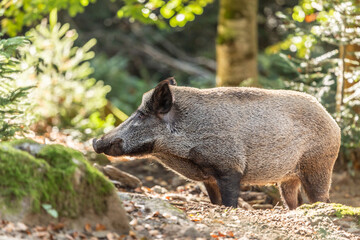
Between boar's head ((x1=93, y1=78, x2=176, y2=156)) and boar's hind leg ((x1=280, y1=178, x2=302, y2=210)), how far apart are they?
77.9 inches

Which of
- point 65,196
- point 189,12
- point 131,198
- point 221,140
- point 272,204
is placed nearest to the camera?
point 65,196

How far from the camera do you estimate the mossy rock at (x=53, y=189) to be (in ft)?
13.8

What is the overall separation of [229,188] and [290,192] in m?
1.50

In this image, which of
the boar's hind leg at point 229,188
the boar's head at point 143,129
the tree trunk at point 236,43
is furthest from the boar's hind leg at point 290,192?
the tree trunk at point 236,43

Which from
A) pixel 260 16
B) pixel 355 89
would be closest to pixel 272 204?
pixel 355 89

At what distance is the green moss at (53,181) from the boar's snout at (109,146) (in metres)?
1.68

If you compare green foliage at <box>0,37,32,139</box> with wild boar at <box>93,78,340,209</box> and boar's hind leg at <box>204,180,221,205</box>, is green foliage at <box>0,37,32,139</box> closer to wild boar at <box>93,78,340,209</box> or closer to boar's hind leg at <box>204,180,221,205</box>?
wild boar at <box>93,78,340,209</box>

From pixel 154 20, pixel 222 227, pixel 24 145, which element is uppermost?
pixel 154 20

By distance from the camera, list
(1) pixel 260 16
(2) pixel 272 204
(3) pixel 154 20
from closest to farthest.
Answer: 1. (2) pixel 272 204
2. (3) pixel 154 20
3. (1) pixel 260 16

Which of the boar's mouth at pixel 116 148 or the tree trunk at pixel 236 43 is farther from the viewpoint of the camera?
the tree trunk at pixel 236 43

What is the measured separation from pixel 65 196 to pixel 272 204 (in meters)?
4.44

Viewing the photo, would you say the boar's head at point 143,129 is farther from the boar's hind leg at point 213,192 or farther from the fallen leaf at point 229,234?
the fallen leaf at point 229,234

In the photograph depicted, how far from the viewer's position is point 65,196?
441 centimetres

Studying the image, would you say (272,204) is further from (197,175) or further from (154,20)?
(154,20)
